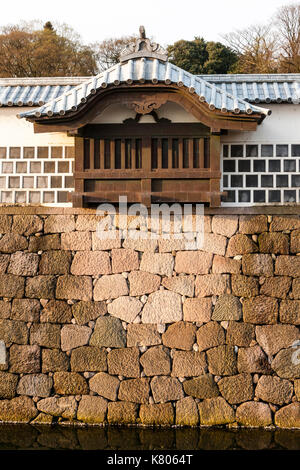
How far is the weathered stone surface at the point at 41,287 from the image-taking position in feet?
25.8

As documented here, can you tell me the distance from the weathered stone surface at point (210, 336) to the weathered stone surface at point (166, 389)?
61cm

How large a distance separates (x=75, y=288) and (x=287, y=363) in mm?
3173

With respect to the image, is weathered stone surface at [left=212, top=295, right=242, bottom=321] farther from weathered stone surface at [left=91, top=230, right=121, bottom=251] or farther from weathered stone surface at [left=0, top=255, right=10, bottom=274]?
weathered stone surface at [left=0, top=255, right=10, bottom=274]

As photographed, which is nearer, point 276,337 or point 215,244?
point 276,337

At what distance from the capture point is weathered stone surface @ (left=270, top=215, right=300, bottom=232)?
7.75m

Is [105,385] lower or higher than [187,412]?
higher

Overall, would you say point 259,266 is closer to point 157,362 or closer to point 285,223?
point 285,223

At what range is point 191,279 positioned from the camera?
7.75 meters

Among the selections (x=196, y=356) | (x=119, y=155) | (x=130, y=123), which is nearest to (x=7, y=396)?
(x=196, y=356)

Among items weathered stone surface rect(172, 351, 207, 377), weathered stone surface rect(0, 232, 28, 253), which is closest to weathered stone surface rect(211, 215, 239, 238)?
weathered stone surface rect(172, 351, 207, 377)

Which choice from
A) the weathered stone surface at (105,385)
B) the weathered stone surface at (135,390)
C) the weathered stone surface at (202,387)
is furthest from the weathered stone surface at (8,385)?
the weathered stone surface at (202,387)

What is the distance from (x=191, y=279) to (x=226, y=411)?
188 centimetres

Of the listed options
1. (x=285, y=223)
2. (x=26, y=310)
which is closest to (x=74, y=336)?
(x=26, y=310)

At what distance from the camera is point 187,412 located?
757 cm
